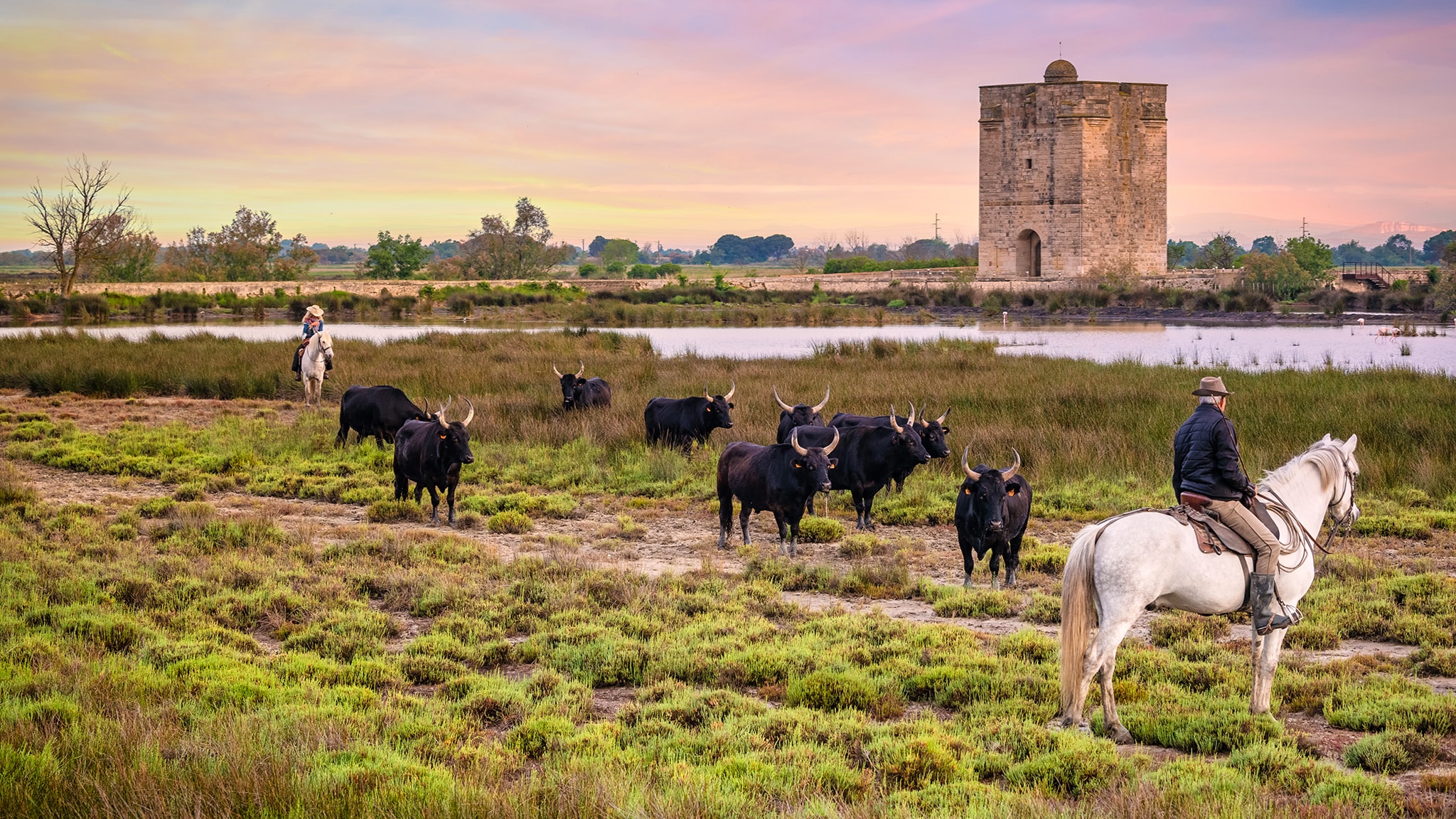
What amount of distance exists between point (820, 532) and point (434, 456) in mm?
3940

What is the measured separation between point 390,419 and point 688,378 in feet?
25.8

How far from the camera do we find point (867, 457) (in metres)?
11.4

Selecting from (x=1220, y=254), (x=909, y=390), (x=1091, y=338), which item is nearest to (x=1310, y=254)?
(x=1220, y=254)

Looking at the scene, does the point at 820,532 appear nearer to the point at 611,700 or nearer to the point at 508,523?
the point at 508,523

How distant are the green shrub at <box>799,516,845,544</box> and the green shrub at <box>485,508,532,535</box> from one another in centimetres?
269

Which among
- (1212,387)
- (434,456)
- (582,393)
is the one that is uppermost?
(1212,387)

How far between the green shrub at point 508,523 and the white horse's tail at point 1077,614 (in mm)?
6482

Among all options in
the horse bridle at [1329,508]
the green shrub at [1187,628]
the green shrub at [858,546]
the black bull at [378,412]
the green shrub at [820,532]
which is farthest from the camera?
the black bull at [378,412]

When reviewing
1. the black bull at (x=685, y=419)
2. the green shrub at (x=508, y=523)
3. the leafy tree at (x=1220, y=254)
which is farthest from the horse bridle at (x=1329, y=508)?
the leafy tree at (x=1220, y=254)

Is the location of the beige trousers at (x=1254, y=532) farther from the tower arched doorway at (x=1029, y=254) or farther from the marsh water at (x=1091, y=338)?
the tower arched doorway at (x=1029, y=254)

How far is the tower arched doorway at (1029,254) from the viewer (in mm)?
58503

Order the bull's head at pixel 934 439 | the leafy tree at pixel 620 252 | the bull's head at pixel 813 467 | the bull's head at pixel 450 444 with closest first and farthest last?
the bull's head at pixel 813 467
the bull's head at pixel 450 444
the bull's head at pixel 934 439
the leafy tree at pixel 620 252

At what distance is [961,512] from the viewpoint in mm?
8742

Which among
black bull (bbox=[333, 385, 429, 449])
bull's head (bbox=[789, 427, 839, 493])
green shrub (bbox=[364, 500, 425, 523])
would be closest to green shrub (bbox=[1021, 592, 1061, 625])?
bull's head (bbox=[789, 427, 839, 493])
